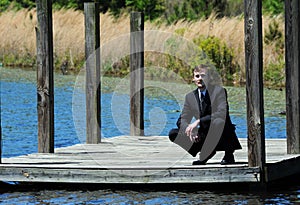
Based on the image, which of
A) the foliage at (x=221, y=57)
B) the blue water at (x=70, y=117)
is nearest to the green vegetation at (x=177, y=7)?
the foliage at (x=221, y=57)

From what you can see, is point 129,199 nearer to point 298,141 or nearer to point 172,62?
point 298,141

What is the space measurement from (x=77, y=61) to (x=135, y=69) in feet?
45.8

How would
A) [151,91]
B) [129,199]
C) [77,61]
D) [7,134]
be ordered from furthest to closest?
1. [77,61]
2. [151,91]
3. [7,134]
4. [129,199]

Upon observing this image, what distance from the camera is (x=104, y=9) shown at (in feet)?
112

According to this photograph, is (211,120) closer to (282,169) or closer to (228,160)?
(228,160)

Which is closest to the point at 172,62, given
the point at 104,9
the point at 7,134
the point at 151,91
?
the point at 151,91

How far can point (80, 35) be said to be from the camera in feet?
92.3

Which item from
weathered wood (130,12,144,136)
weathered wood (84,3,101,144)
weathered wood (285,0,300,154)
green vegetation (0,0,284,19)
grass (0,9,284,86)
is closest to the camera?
weathered wood (285,0,300,154)

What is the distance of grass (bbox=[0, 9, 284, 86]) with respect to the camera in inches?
998

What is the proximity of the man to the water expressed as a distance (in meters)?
0.52

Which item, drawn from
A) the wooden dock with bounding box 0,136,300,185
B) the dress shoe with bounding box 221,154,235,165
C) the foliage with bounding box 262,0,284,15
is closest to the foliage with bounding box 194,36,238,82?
the foliage with bounding box 262,0,284,15

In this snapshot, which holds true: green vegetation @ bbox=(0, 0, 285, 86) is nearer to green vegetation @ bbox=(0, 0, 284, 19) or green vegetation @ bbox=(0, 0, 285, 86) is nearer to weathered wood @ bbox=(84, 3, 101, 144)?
green vegetation @ bbox=(0, 0, 284, 19)

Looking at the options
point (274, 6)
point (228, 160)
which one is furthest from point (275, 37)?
point (228, 160)

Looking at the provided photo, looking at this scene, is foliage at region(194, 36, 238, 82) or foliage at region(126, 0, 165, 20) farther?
foliage at region(126, 0, 165, 20)
